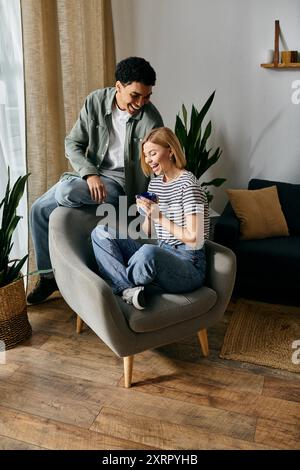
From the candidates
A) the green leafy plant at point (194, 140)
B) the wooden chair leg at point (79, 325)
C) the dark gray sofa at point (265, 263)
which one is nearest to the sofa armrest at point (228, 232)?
the dark gray sofa at point (265, 263)

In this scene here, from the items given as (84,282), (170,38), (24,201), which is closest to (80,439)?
(84,282)

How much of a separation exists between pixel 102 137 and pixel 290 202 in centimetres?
133

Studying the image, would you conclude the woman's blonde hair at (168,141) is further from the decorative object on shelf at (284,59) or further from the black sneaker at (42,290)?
the decorative object on shelf at (284,59)

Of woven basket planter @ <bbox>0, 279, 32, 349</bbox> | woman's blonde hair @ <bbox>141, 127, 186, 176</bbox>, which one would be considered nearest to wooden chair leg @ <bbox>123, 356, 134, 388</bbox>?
woven basket planter @ <bbox>0, 279, 32, 349</bbox>

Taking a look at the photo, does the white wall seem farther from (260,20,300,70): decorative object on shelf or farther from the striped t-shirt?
the striped t-shirt

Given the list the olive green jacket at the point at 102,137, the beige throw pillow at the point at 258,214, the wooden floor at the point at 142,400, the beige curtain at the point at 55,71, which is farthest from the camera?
the beige throw pillow at the point at 258,214

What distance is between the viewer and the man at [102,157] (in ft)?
6.89

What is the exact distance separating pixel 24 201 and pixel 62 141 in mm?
436

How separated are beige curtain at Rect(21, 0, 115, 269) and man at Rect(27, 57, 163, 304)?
249 millimetres

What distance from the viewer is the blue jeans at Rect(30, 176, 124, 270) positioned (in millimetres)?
2090

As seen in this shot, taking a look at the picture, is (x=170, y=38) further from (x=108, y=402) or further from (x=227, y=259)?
(x=108, y=402)

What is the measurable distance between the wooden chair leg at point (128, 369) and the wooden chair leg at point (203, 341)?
0.39 m

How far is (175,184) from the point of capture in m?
1.89

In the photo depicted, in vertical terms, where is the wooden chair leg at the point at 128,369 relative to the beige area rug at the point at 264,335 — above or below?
above
